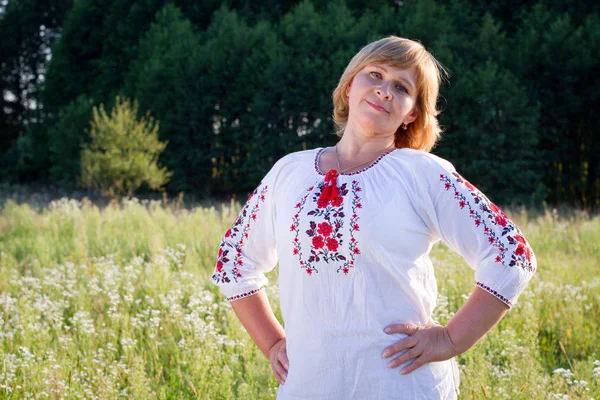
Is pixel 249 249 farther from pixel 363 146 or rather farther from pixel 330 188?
pixel 363 146

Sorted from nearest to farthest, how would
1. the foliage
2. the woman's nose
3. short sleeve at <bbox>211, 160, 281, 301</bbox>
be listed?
the woman's nose < short sleeve at <bbox>211, 160, 281, 301</bbox> < the foliage

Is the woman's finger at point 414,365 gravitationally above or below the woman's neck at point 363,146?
below

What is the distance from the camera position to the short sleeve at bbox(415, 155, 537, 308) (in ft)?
6.04

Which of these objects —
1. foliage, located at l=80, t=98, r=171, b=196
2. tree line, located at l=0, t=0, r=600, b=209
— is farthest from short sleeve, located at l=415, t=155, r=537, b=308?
foliage, located at l=80, t=98, r=171, b=196

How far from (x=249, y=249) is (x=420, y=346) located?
71 cm

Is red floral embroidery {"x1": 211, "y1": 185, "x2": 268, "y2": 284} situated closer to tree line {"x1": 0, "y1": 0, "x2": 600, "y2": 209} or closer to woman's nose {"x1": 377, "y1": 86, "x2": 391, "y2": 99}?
woman's nose {"x1": 377, "y1": 86, "x2": 391, "y2": 99}

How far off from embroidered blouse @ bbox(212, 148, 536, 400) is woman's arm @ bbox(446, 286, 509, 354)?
0.03 metres

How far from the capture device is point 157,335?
4.50 meters

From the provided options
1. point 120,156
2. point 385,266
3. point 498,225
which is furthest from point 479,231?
point 120,156

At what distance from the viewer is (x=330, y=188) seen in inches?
78.3

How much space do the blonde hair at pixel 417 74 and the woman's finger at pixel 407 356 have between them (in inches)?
30.5

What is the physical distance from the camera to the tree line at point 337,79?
53.6 feet

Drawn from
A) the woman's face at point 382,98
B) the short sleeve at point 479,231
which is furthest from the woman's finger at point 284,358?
the woman's face at point 382,98

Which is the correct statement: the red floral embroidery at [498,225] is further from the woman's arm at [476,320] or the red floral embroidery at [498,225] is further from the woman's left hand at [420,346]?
the woman's left hand at [420,346]
